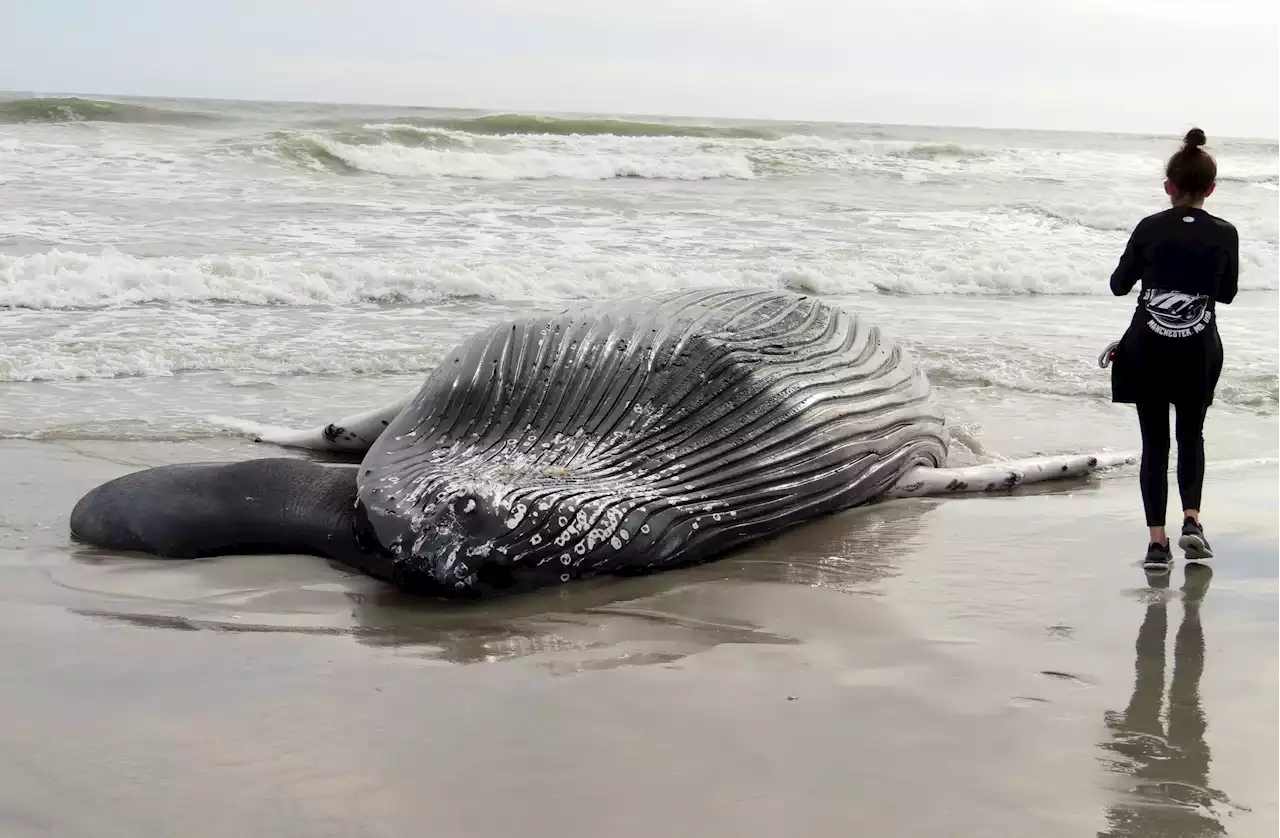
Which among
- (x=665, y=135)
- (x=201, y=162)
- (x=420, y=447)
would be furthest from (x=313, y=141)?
(x=420, y=447)

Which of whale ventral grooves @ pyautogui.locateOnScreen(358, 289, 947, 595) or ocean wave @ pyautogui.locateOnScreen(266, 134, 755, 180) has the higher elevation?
ocean wave @ pyautogui.locateOnScreen(266, 134, 755, 180)

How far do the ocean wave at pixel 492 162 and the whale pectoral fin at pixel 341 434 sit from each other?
65.0ft

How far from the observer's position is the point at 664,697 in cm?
375

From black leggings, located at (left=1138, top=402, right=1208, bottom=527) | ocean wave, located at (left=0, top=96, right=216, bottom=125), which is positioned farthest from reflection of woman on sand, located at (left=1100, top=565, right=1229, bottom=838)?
ocean wave, located at (left=0, top=96, right=216, bottom=125)

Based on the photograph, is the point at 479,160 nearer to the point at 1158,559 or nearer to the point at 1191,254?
the point at 1191,254

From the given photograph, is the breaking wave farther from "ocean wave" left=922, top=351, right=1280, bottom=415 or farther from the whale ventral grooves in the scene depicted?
the whale ventral grooves

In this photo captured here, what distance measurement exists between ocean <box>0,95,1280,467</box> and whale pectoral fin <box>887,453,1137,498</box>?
0.71 metres

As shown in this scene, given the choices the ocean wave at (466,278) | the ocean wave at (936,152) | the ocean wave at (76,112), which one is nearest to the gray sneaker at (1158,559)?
the ocean wave at (466,278)

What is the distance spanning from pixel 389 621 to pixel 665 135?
37.3 metres

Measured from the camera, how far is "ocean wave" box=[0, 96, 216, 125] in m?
32.2

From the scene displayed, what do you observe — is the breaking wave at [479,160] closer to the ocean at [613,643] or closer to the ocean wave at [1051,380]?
the ocean at [613,643]

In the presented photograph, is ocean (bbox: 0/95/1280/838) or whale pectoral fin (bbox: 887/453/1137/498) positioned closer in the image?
ocean (bbox: 0/95/1280/838)

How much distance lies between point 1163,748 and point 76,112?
34.6 meters

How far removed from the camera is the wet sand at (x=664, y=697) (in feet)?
9.91
